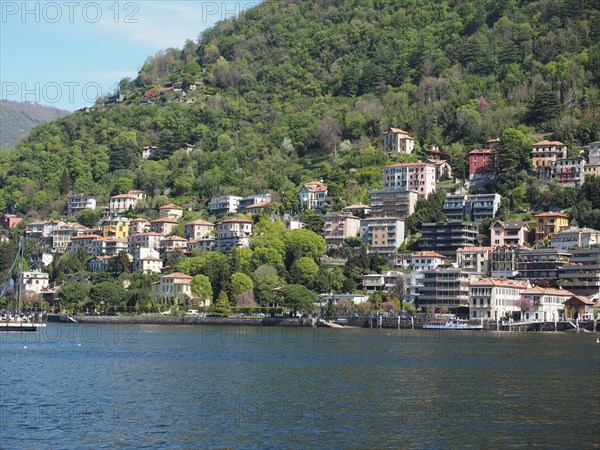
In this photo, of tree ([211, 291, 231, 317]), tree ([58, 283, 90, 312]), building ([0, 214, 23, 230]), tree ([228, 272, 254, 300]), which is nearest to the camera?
tree ([211, 291, 231, 317])

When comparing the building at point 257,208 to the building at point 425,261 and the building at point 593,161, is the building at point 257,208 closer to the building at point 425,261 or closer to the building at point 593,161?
the building at point 425,261

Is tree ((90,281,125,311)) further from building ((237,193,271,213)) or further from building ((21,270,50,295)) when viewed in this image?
building ((237,193,271,213))

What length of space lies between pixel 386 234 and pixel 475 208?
9852mm

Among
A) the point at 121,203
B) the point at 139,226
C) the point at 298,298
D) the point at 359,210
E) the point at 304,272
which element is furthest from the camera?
the point at 121,203

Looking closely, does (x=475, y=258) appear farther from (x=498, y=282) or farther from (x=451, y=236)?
(x=498, y=282)

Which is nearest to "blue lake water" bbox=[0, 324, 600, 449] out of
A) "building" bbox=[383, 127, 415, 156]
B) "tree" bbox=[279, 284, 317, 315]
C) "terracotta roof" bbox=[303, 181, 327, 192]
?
"tree" bbox=[279, 284, 317, 315]

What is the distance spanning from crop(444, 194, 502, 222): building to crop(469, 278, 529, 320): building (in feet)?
56.8

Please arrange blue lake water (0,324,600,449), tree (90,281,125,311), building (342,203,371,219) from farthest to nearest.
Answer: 1. building (342,203,371,219)
2. tree (90,281,125,311)
3. blue lake water (0,324,600,449)

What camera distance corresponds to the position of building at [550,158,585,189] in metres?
114

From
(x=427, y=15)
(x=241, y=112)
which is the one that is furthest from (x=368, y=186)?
(x=427, y=15)

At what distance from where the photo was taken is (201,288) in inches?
4109

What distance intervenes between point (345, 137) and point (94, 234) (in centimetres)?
3705

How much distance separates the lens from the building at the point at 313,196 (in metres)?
126

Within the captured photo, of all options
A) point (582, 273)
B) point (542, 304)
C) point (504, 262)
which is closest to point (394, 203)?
point (504, 262)
